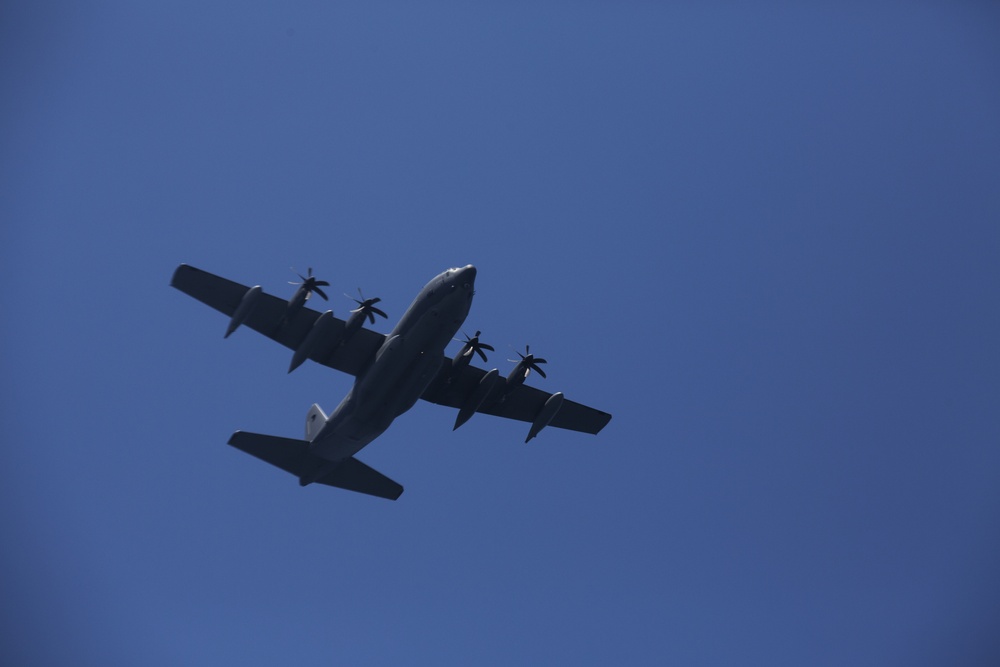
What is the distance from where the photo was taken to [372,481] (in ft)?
104

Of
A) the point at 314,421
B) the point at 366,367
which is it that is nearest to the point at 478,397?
the point at 366,367

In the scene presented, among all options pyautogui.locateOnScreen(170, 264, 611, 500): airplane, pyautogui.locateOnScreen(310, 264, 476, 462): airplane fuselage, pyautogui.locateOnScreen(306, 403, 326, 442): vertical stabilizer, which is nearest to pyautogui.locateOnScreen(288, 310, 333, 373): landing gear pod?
pyautogui.locateOnScreen(170, 264, 611, 500): airplane

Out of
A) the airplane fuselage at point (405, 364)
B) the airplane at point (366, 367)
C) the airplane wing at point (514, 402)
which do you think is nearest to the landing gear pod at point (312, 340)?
the airplane at point (366, 367)

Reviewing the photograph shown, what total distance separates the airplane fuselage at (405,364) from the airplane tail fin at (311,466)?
1608 millimetres

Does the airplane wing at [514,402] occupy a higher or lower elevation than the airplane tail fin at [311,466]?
higher

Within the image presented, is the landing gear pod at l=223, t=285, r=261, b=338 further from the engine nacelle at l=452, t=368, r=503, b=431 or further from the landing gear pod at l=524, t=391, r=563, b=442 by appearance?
the landing gear pod at l=524, t=391, r=563, b=442

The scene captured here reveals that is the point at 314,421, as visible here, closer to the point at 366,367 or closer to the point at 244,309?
the point at 366,367

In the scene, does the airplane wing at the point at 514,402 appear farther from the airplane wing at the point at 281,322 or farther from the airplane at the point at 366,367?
the airplane wing at the point at 281,322

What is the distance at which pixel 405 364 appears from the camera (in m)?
26.5

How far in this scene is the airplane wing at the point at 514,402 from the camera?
3153 centimetres

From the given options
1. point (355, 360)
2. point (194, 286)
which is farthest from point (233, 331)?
point (355, 360)

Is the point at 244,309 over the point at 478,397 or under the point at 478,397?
under

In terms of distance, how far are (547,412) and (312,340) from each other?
11100mm

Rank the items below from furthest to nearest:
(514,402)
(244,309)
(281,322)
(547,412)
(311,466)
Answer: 1. (514,402)
2. (547,412)
3. (311,466)
4. (281,322)
5. (244,309)
